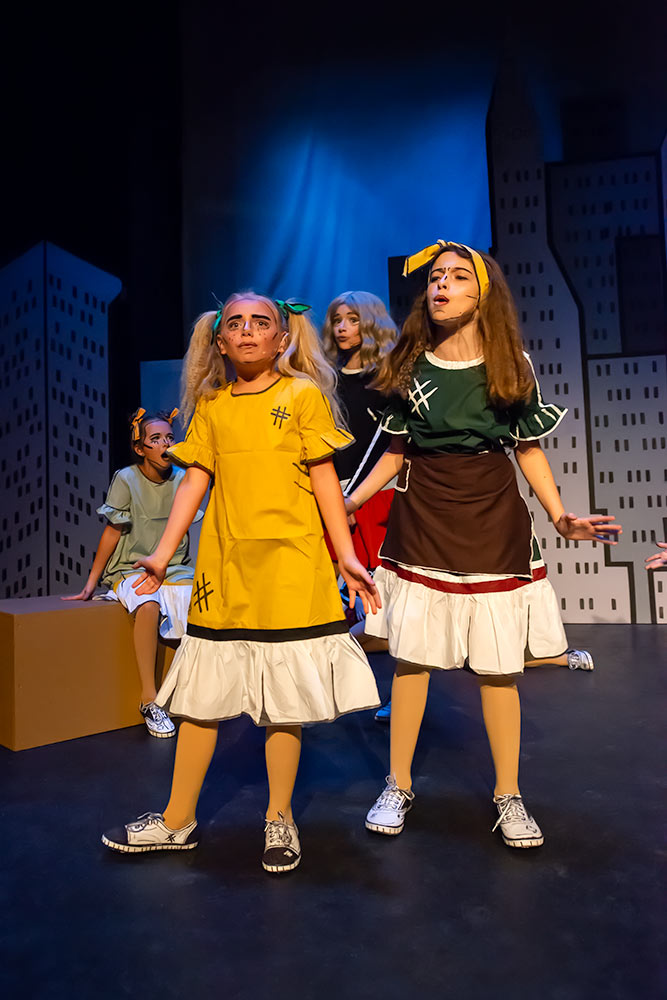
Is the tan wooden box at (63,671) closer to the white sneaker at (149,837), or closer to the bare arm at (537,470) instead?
the white sneaker at (149,837)

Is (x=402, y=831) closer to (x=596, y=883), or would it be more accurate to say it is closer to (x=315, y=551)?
(x=596, y=883)

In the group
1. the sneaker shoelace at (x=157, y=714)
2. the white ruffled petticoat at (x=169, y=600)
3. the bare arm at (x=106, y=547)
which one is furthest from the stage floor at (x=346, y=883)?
the bare arm at (x=106, y=547)

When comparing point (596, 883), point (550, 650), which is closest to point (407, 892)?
point (596, 883)

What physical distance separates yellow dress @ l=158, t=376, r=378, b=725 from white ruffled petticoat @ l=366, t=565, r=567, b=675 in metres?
0.19

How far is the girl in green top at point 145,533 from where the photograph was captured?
99.0 inches

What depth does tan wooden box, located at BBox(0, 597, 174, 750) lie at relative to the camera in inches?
85.4

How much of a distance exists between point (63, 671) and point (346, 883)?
127 cm

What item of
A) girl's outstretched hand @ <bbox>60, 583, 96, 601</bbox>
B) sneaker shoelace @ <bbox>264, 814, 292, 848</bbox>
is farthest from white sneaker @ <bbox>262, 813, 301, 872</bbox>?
girl's outstretched hand @ <bbox>60, 583, 96, 601</bbox>

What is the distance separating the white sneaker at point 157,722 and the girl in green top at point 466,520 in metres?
0.91

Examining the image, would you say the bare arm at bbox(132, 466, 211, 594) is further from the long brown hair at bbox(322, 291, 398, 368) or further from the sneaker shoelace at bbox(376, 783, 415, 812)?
the long brown hair at bbox(322, 291, 398, 368)

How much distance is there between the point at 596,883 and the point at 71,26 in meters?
4.79

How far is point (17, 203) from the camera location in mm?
4062

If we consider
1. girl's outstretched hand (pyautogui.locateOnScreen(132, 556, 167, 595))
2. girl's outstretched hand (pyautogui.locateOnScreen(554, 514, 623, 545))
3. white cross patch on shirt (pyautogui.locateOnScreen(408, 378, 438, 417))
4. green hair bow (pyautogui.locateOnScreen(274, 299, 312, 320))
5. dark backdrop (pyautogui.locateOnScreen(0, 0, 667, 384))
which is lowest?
girl's outstretched hand (pyautogui.locateOnScreen(132, 556, 167, 595))

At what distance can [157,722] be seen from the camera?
2.31 meters
